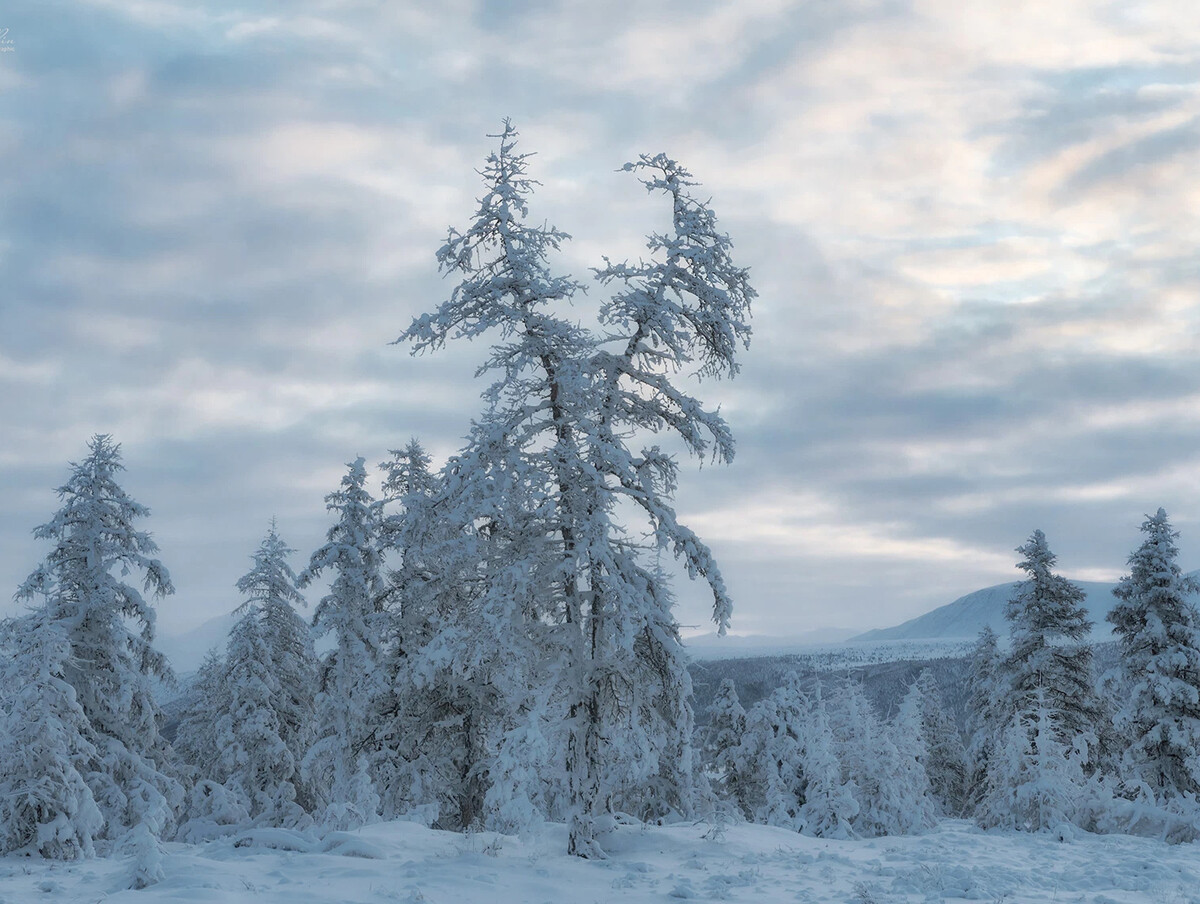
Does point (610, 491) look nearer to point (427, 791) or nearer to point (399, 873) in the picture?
point (399, 873)

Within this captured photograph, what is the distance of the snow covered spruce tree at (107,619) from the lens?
2339 centimetres

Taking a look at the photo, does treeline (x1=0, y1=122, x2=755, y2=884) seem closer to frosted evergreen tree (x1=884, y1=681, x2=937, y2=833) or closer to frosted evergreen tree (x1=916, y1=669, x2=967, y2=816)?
frosted evergreen tree (x1=884, y1=681, x2=937, y2=833)

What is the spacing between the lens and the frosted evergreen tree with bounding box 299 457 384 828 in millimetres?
28016

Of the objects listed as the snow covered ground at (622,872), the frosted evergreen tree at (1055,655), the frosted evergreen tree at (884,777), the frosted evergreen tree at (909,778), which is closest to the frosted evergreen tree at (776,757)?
the frosted evergreen tree at (884,777)

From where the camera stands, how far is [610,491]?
15375 mm

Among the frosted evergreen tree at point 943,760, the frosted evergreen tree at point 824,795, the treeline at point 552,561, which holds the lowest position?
the frosted evergreen tree at point 943,760

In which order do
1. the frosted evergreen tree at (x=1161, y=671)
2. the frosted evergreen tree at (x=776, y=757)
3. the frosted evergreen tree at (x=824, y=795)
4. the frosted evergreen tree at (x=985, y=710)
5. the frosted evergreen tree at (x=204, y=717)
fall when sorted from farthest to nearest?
1. the frosted evergreen tree at (x=776, y=757)
2. the frosted evergreen tree at (x=824, y=795)
3. the frosted evergreen tree at (x=204, y=717)
4. the frosted evergreen tree at (x=985, y=710)
5. the frosted evergreen tree at (x=1161, y=671)

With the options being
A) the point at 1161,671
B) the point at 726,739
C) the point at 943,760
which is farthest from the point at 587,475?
the point at 943,760

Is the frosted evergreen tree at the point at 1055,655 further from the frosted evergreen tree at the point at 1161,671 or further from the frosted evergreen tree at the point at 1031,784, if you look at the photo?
the frosted evergreen tree at the point at 1031,784

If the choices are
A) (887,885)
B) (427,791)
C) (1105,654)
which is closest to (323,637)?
(427,791)

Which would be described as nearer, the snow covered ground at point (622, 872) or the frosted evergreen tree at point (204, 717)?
the snow covered ground at point (622, 872)

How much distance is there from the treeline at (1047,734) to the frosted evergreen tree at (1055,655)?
0.05 meters

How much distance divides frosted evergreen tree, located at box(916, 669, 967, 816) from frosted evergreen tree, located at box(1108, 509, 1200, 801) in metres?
28.2

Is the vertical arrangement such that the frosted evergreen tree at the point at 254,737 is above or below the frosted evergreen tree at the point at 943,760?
above
